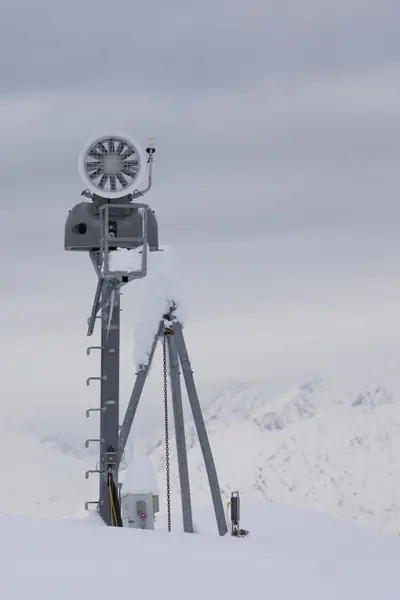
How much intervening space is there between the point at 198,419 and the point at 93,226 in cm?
583

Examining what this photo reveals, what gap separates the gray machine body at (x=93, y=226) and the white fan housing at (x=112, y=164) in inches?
18.4

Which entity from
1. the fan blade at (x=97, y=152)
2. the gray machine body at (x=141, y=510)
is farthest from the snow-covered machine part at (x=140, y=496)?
the fan blade at (x=97, y=152)

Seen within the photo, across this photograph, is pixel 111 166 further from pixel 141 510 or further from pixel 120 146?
pixel 141 510

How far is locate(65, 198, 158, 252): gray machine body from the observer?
26734mm

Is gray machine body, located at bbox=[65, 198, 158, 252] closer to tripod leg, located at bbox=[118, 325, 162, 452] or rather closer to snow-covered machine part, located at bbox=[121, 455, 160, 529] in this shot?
tripod leg, located at bbox=[118, 325, 162, 452]

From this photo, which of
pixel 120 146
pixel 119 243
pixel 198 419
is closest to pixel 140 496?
pixel 198 419

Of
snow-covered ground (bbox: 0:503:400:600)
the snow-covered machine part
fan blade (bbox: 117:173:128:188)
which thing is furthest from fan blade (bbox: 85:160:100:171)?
snow-covered ground (bbox: 0:503:400:600)

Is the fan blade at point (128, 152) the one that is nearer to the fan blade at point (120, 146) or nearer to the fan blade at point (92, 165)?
the fan blade at point (120, 146)

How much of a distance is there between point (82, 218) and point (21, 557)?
1381cm

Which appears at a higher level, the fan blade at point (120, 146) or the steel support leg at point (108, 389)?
the fan blade at point (120, 146)

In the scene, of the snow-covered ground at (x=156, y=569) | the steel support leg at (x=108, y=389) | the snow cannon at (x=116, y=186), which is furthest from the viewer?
the steel support leg at (x=108, y=389)

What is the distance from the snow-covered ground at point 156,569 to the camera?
44.3 ft

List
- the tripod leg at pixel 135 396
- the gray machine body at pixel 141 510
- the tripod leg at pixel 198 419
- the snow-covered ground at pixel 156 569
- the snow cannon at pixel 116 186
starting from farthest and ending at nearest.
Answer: the tripod leg at pixel 198 419, the tripod leg at pixel 135 396, the snow cannon at pixel 116 186, the gray machine body at pixel 141 510, the snow-covered ground at pixel 156 569

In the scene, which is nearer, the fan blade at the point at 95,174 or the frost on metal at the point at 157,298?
the fan blade at the point at 95,174
